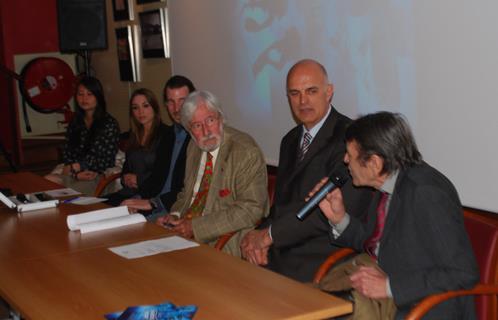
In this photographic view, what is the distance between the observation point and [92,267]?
297 cm

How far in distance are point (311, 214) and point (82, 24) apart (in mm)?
5677

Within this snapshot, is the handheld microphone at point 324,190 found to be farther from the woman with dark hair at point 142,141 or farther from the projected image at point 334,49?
the woman with dark hair at point 142,141

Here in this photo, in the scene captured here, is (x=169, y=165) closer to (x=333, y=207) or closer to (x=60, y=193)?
(x=60, y=193)

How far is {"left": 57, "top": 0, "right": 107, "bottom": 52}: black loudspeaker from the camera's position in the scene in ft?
27.7

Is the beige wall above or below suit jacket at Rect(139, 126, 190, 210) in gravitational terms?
above

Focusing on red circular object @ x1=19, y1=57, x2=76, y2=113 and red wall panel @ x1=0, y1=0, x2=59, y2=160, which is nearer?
red circular object @ x1=19, y1=57, x2=76, y2=113

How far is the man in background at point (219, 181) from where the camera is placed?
3920 millimetres

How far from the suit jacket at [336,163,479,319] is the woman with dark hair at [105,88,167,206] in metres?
2.67

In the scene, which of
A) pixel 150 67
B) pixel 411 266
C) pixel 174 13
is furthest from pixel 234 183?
pixel 150 67

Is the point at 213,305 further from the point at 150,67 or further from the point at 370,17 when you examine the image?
the point at 150,67

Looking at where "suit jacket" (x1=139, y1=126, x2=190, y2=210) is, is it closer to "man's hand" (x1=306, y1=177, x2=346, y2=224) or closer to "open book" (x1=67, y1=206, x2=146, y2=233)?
"open book" (x1=67, y1=206, x2=146, y2=233)

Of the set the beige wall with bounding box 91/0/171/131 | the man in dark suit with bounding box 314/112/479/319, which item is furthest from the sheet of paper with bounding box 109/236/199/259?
the beige wall with bounding box 91/0/171/131

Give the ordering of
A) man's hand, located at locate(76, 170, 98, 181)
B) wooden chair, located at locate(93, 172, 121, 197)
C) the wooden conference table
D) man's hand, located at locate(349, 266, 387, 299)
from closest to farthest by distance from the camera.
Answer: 1. the wooden conference table
2. man's hand, located at locate(349, 266, 387, 299)
3. wooden chair, located at locate(93, 172, 121, 197)
4. man's hand, located at locate(76, 170, 98, 181)

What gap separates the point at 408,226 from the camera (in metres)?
2.81
